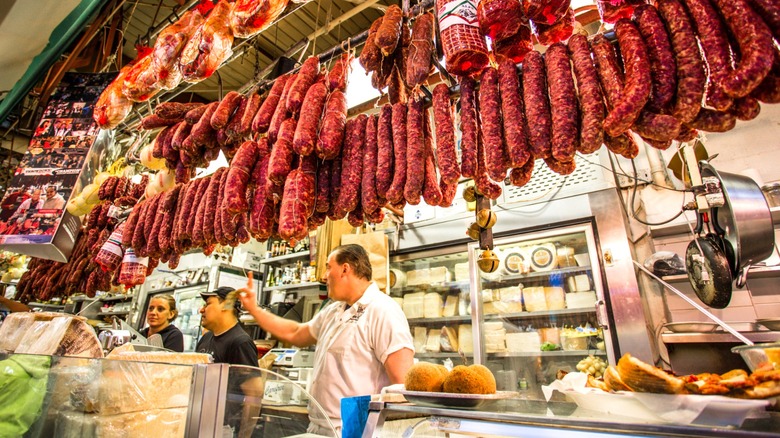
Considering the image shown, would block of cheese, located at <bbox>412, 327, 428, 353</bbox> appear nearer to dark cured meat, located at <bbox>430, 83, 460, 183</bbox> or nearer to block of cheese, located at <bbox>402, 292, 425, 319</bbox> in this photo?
block of cheese, located at <bbox>402, 292, 425, 319</bbox>

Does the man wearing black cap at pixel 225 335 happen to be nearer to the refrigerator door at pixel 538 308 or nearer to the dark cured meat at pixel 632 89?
the refrigerator door at pixel 538 308

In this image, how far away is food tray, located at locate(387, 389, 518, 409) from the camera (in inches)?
47.6

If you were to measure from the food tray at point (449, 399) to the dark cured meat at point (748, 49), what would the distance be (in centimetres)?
133

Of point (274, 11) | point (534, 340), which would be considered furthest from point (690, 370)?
point (274, 11)

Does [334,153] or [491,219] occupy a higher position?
[334,153]

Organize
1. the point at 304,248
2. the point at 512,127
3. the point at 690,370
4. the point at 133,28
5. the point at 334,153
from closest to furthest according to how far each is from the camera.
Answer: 1. the point at 512,127
2. the point at 334,153
3. the point at 690,370
4. the point at 133,28
5. the point at 304,248

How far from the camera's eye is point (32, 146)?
142 inches

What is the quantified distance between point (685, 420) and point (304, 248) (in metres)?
6.18

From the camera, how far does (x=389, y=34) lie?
2193mm

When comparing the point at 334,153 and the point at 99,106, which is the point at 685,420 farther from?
the point at 99,106

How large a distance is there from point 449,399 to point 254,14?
279 centimetres

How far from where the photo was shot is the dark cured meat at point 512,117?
170 cm

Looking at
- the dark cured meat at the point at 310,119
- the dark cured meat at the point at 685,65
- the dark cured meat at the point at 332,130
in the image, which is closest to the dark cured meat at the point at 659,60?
the dark cured meat at the point at 685,65

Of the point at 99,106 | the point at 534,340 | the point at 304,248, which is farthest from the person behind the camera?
the point at 304,248
